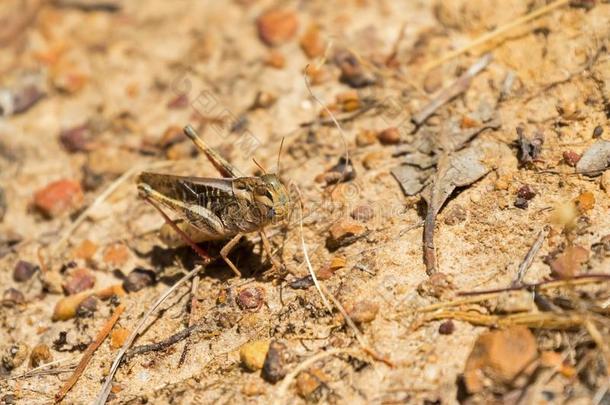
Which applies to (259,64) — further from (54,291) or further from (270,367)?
(270,367)

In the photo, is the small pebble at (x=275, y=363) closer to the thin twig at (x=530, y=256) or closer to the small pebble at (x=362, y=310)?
the small pebble at (x=362, y=310)

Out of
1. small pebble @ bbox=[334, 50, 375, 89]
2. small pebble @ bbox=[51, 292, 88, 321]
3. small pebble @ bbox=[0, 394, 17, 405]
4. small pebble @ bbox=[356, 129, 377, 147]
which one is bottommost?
small pebble @ bbox=[0, 394, 17, 405]

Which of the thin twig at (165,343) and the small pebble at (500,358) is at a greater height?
the small pebble at (500,358)

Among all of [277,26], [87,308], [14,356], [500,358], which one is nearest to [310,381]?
[500,358]

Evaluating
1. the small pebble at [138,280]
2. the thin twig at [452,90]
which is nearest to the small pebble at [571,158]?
the thin twig at [452,90]

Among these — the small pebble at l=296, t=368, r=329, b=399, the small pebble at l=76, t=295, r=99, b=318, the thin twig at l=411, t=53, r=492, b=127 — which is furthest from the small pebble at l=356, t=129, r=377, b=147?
the small pebble at l=76, t=295, r=99, b=318

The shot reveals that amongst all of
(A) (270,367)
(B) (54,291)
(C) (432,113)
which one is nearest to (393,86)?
(C) (432,113)

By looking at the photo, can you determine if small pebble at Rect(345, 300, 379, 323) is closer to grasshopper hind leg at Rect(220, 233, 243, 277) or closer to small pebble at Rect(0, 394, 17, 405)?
grasshopper hind leg at Rect(220, 233, 243, 277)
